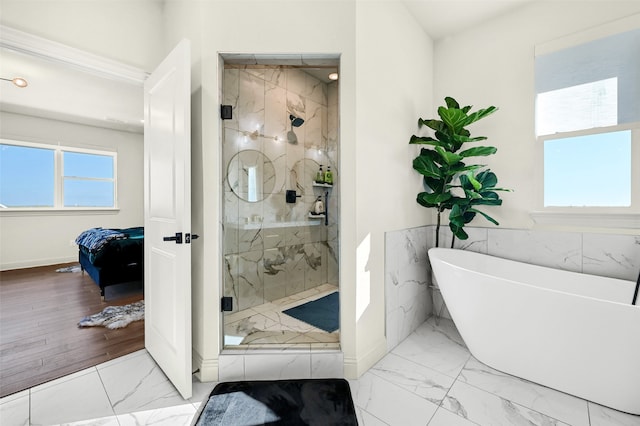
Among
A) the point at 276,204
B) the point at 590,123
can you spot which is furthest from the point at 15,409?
the point at 590,123

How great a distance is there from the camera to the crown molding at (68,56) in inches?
63.7

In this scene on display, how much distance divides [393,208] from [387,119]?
0.68 m

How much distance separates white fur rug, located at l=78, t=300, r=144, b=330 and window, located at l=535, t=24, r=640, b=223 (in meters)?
3.83

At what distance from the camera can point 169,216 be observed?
1.72 meters

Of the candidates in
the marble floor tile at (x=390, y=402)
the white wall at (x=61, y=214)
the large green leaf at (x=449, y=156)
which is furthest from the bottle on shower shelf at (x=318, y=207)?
the white wall at (x=61, y=214)

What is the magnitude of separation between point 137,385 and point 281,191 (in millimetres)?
2012

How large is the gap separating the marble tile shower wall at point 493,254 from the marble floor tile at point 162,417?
4.50ft

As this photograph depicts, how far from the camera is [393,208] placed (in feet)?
7.08

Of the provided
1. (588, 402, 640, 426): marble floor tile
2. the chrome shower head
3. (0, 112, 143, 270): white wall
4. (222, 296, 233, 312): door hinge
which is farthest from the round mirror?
(0, 112, 143, 270): white wall

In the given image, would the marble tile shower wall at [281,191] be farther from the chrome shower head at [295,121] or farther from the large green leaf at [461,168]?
the large green leaf at [461,168]

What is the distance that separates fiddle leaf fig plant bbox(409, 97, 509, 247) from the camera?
216cm

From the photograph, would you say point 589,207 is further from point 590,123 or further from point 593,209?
point 590,123

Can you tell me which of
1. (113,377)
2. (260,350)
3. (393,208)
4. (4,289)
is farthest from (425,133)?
(4,289)

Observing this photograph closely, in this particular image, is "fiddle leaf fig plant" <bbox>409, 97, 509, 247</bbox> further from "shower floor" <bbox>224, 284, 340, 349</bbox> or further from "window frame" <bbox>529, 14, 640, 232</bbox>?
"shower floor" <bbox>224, 284, 340, 349</bbox>
